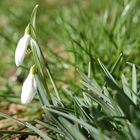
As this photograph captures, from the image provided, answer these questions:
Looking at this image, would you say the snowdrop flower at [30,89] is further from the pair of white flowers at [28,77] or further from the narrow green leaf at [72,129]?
the narrow green leaf at [72,129]

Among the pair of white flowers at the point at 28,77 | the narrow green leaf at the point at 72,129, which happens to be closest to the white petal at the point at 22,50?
the pair of white flowers at the point at 28,77

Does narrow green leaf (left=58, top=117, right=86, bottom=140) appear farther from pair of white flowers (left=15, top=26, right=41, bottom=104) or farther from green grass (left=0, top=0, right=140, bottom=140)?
pair of white flowers (left=15, top=26, right=41, bottom=104)

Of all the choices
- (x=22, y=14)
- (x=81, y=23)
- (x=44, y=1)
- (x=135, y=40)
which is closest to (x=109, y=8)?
(x=81, y=23)

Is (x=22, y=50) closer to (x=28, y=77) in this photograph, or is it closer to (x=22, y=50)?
(x=22, y=50)

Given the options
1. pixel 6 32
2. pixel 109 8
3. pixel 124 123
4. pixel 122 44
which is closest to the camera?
pixel 124 123

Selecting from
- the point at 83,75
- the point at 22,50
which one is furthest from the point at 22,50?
the point at 83,75

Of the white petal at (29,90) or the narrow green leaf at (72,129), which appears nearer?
the narrow green leaf at (72,129)

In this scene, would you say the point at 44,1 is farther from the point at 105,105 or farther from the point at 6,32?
the point at 105,105

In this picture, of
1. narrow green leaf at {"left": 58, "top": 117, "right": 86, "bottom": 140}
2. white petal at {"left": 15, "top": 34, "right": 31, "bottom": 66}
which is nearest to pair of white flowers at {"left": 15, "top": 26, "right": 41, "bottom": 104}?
white petal at {"left": 15, "top": 34, "right": 31, "bottom": 66}
